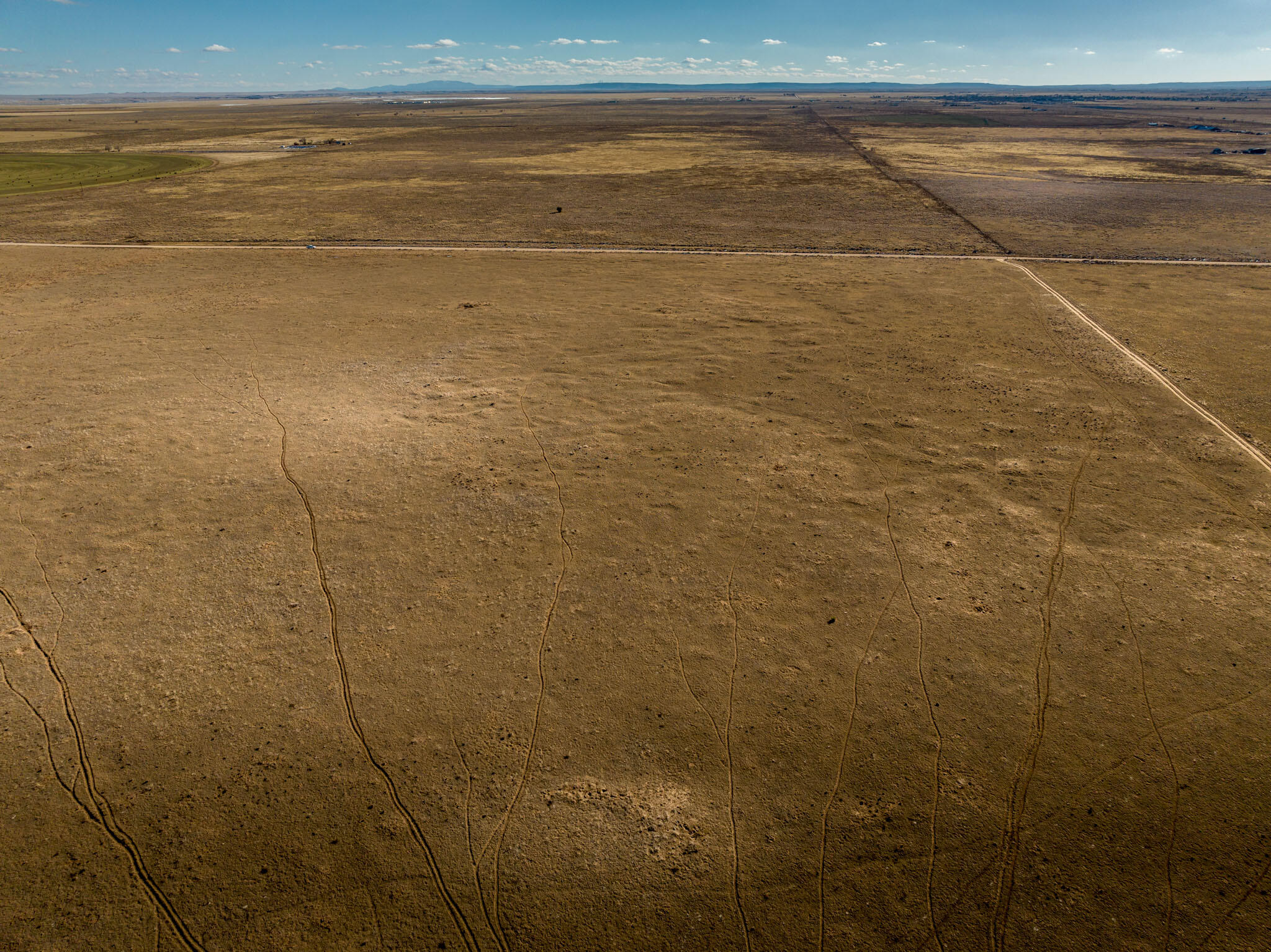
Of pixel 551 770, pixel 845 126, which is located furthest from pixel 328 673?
pixel 845 126

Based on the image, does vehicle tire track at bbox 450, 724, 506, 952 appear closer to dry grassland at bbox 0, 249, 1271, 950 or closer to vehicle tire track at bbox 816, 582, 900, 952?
dry grassland at bbox 0, 249, 1271, 950

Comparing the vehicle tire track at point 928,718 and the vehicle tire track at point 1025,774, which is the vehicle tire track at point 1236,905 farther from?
the vehicle tire track at point 928,718

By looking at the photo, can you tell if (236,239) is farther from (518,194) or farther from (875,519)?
(875,519)

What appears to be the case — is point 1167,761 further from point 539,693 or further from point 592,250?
point 592,250

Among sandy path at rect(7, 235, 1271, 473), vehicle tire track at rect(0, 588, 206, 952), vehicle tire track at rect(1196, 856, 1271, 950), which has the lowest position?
vehicle tire track at rect(1196, 856, 1271, 950)

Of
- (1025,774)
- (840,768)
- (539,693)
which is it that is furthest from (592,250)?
(1025,774)

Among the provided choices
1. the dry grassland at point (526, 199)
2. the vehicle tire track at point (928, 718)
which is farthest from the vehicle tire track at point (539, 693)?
the dry grassland at point (526, 199)

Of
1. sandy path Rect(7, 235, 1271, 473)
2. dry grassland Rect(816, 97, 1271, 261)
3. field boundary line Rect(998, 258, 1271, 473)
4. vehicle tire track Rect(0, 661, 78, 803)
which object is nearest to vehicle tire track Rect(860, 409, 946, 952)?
field boundary line Rect(998, 258, 1271, 473)
